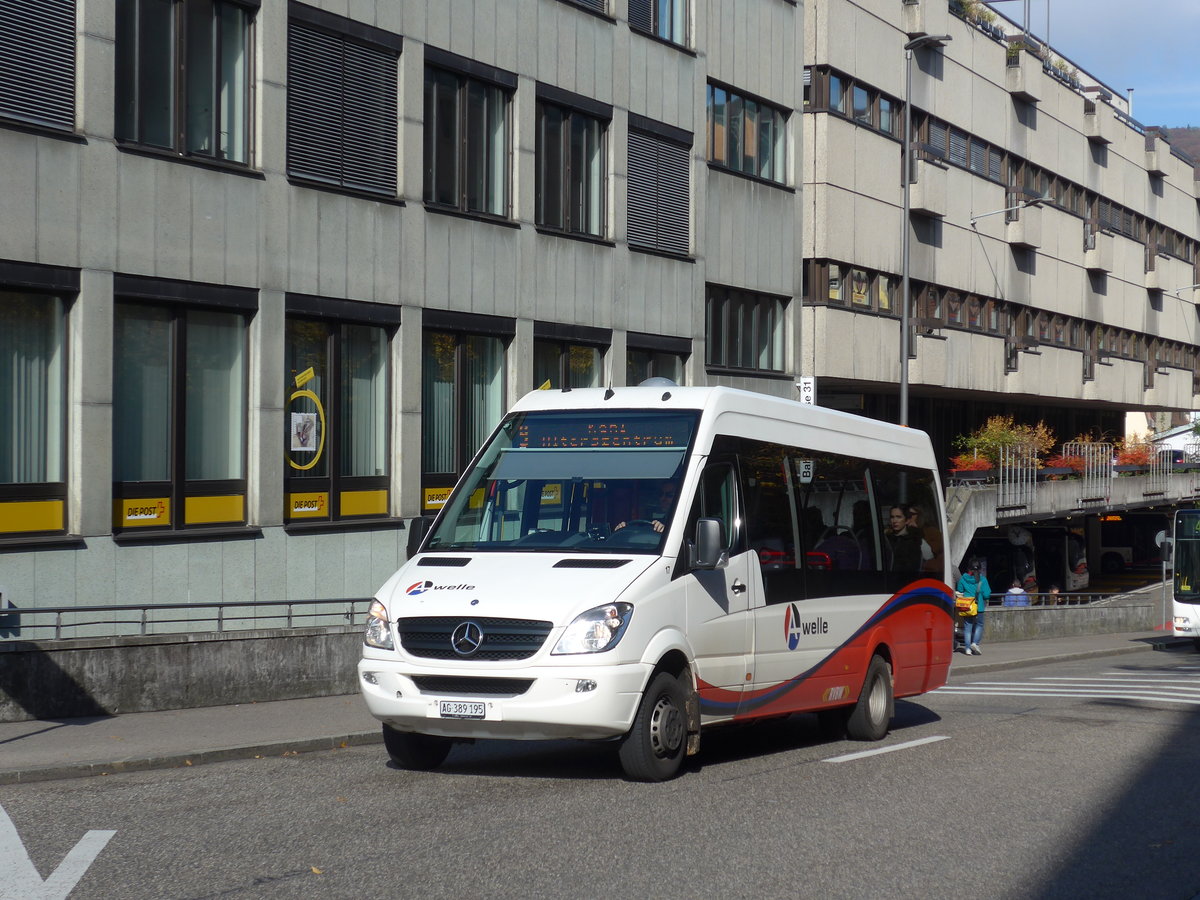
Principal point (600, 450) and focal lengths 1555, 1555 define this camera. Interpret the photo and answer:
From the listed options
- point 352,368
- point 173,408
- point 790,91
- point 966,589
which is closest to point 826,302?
point 790,91

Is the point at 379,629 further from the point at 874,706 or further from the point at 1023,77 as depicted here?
the point at 1023,77

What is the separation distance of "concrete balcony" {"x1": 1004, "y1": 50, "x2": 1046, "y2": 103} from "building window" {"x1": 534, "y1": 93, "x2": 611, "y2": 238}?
74.9 feet

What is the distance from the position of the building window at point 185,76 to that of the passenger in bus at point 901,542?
9601 mm

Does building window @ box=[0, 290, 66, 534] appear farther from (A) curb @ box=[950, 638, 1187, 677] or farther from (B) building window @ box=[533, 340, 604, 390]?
(A) curb @ box=[950, 638, 1187, 677]

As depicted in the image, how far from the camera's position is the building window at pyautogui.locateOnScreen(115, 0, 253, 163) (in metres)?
17.7

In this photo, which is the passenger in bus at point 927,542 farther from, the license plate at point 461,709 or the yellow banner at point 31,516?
the yellow banner at point 31,516

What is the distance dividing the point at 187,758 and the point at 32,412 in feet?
22.5

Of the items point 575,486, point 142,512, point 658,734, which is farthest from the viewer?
point 142,512

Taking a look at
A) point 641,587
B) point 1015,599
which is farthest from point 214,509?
point 1015,599

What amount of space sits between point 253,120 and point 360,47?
240cm

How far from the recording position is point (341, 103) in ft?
68.4

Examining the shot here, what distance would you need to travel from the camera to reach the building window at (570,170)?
82.5 ft

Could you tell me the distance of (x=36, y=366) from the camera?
16766mm

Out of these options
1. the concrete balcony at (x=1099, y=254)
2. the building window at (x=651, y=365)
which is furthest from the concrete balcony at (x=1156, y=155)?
the building window at (x=651, y=365)
